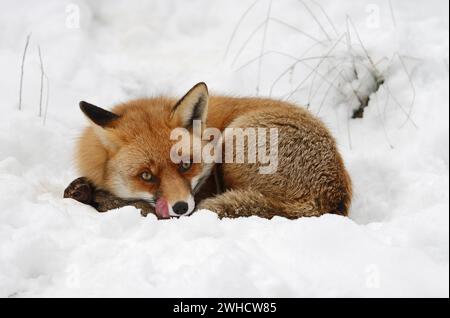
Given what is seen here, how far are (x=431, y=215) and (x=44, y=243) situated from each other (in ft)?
6.35

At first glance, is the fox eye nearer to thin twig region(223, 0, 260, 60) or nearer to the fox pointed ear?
the fox pointed ear

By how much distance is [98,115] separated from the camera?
10.8 ft

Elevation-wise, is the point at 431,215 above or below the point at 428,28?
below

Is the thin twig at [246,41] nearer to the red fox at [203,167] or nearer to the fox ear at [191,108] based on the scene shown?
the red fox at [203,167]

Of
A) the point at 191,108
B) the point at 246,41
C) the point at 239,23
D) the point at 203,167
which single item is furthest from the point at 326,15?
the point at 203,167

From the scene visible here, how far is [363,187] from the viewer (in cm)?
376

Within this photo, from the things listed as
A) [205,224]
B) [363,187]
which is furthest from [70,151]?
[363,187]

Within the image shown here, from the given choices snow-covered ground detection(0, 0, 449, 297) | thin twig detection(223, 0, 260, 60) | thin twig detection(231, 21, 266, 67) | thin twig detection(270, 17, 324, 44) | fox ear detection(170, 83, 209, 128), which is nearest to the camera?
snow-covered ground detection(0, 0, 449, 297)

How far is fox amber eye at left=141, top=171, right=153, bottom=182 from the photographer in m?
3.21

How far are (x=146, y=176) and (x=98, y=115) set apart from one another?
1.67 ft

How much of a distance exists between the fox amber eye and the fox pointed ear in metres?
0.43

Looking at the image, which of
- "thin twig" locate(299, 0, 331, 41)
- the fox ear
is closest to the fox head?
the fox ear

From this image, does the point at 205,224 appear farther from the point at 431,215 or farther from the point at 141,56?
the point at 141,56

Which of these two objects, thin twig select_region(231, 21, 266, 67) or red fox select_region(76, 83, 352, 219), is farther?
thin twig select_region(231, 21, 266, 67)
